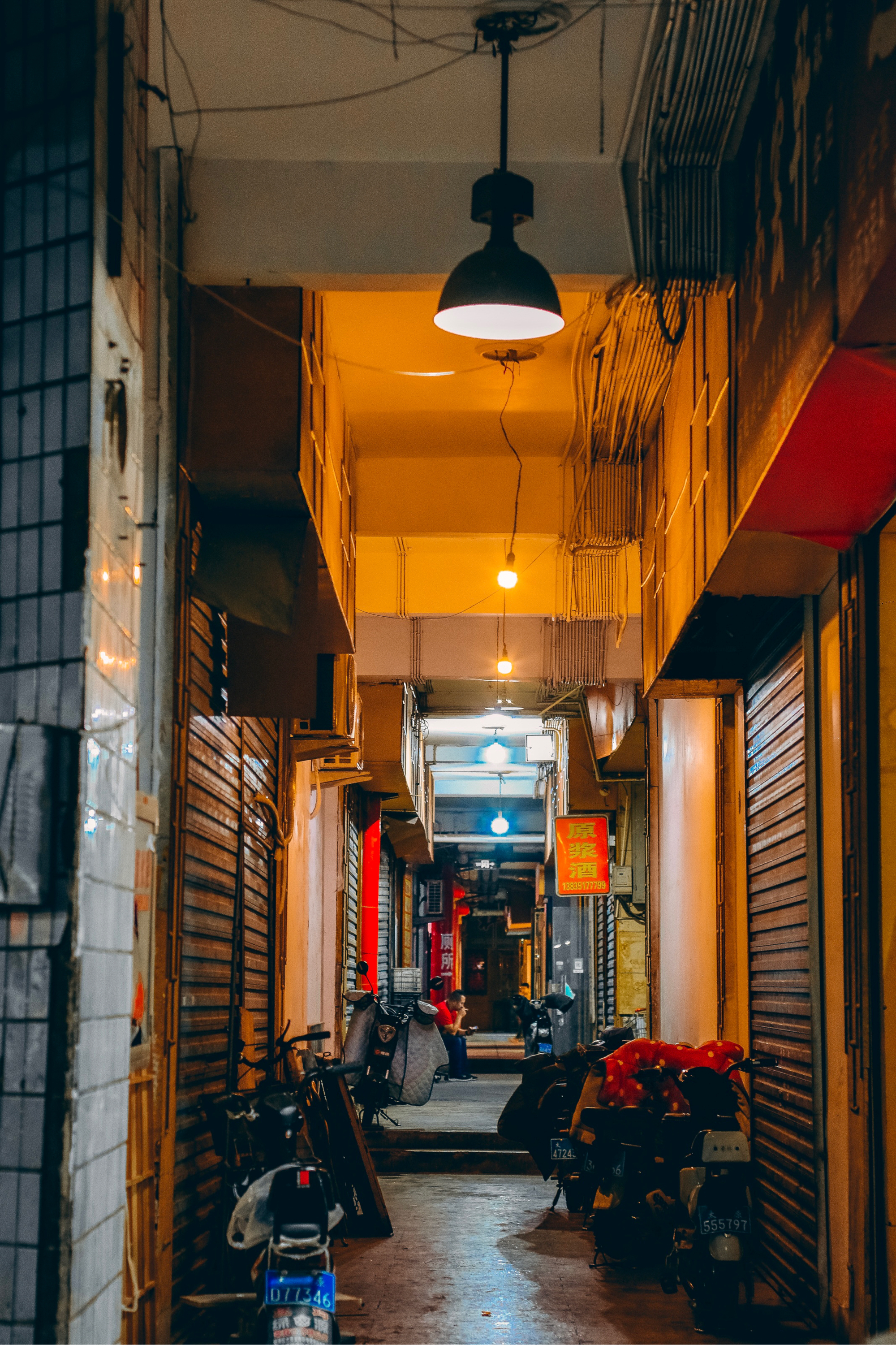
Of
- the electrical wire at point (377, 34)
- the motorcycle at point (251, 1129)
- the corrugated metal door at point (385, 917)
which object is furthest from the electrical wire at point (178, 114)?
the corrugated metal door at point (385, 917)

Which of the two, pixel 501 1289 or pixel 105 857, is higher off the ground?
pixel 105 857

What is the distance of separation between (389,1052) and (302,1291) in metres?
9.36

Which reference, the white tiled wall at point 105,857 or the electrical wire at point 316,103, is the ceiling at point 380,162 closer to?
the electrical wire at point 316,103

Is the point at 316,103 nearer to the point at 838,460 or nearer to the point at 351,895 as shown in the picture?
the point at 838,460

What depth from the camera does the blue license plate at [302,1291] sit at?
460 centimetres

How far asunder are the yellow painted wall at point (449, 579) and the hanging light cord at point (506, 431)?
1939 mm

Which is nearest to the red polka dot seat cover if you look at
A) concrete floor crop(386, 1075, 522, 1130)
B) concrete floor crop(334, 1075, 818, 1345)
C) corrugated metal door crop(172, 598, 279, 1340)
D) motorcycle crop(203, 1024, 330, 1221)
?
concrete floor crop(334, 1075, 818, 1345)

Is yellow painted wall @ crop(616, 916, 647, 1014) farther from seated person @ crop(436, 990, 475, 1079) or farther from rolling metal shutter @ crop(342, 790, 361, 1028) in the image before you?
rolling metal shutter @ crop(342, 790, 361, 1028)

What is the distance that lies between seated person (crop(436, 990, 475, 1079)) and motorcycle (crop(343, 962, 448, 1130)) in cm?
578

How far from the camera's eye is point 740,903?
8.60m

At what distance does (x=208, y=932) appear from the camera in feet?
22.3

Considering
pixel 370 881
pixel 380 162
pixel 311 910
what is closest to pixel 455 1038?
pixel 370 881

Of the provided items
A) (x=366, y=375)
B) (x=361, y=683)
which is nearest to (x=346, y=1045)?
(x=361, y=683)

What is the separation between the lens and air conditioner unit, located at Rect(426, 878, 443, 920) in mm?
37969
